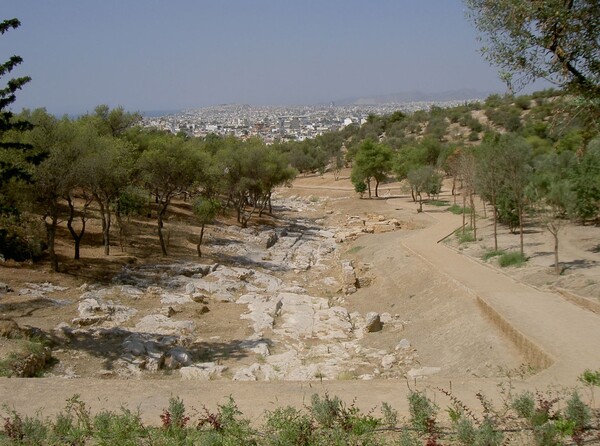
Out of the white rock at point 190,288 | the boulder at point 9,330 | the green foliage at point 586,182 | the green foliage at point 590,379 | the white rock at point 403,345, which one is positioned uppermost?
the green foliage at point 586,182

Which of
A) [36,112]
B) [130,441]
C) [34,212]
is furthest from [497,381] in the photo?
[36,112]

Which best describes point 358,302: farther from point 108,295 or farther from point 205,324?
point 108,295

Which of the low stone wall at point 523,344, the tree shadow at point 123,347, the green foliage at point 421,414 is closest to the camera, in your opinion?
the green foliage at point 421,414

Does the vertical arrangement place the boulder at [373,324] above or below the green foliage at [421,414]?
below

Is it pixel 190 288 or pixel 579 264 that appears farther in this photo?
pixel 190 288

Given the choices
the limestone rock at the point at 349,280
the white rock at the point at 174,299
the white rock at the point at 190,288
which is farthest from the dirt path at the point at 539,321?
the white rock at the point at 174,299

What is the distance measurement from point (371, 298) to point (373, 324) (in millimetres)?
5040

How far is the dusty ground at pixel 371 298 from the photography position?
49.8 ft

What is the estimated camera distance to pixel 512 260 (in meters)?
22.6

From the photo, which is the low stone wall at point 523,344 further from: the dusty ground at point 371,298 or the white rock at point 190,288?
the white rock at point 190,288

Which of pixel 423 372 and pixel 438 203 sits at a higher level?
pixel 438 203

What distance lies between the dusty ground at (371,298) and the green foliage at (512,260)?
0.53 m

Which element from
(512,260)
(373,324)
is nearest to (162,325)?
(373,324)

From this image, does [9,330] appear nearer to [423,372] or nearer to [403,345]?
[423,372]
